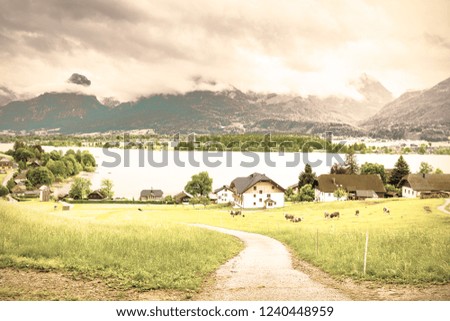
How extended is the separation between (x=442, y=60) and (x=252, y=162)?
10.8 m

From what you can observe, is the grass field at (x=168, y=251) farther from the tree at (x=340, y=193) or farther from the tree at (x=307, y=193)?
the tree at (x=307, y=193)

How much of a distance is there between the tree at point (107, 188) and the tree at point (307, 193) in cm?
1784

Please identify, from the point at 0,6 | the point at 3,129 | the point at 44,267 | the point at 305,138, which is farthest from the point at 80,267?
the point at 305,138

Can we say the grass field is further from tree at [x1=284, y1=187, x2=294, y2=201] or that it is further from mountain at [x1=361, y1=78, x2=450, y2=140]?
tree at [x1=284, y1=187, x2=294, y2=201]

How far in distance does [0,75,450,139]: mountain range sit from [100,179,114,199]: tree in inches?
217

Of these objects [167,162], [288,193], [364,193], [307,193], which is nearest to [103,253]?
[167,162]

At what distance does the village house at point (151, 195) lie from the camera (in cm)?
1971

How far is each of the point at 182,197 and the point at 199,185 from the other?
229 cm

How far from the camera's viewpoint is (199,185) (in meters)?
20.1

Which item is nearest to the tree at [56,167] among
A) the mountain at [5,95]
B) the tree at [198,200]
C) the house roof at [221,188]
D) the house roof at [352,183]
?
the mountain at [5,95]

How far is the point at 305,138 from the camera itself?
37.5 ft

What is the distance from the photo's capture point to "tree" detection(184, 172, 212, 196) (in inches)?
762

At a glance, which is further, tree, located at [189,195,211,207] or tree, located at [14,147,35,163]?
tree, located at [189,195,211,207]

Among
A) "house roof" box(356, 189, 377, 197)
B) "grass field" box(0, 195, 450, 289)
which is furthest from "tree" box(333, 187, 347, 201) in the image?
"grass field" box(0, 195, 450, 289)
